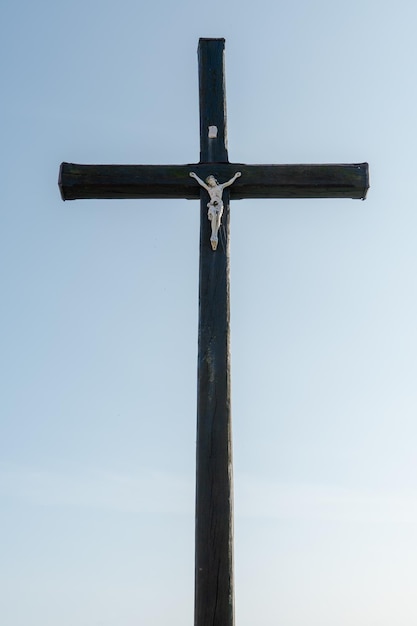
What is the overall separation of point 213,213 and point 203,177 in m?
0.36

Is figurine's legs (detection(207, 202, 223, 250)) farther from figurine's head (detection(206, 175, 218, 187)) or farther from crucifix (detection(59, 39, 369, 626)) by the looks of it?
figurine's head (detection(206, 175, 218, 187))

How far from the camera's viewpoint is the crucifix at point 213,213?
Answer: 657cm

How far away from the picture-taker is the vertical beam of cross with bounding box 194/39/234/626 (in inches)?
257

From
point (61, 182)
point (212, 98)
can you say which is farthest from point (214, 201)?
point (61, 182)

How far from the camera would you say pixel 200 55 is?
8.19 meters

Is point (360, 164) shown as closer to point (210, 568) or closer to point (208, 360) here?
point (208, 360)

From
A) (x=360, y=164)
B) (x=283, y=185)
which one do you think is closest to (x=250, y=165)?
(x=283, y=185)

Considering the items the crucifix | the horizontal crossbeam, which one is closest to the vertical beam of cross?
the crucifix

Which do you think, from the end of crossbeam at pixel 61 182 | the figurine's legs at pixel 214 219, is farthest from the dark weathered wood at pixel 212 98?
the end of crossbeam at pixel 61 182

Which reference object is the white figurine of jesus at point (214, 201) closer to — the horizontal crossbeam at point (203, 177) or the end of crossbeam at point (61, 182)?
the horizontal crossbeam at point (203, 177)

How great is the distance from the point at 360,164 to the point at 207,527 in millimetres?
2926

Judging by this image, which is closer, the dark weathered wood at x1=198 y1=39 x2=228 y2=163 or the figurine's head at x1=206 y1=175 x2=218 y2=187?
the figurine's head at x1=206 y1=175 x2=218 y2=187

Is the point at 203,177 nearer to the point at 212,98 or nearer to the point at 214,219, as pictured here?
the point at 214,219

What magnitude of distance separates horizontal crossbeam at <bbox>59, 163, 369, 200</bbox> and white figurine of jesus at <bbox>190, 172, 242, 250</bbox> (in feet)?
0.15
